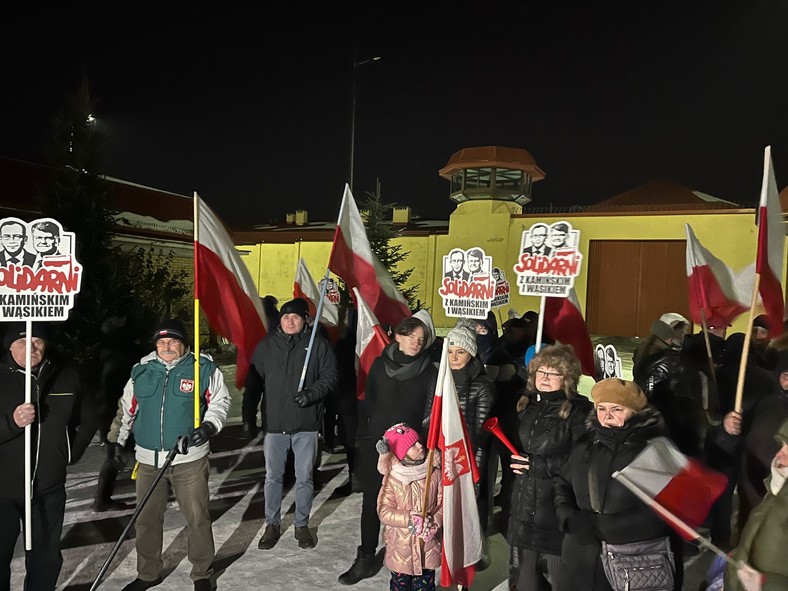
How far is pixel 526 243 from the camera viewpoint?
5.37 meters

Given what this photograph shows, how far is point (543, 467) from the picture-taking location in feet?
11.2

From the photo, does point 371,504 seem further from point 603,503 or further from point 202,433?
point 603,503

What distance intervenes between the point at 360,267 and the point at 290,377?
1.65m

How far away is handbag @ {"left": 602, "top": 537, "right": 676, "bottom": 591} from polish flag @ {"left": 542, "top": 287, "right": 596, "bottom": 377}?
10.1ft

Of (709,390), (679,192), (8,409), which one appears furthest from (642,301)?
(8,409)

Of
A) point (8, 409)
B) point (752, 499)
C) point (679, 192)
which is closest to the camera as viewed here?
point (8, 409)

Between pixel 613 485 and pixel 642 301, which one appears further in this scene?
pixel 642 301

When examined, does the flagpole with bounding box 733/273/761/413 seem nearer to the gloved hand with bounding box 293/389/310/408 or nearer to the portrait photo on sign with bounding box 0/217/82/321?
the gloved hand with bounding box 293/389/310/408

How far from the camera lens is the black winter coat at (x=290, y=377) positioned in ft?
15.1

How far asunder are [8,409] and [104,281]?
497 cm

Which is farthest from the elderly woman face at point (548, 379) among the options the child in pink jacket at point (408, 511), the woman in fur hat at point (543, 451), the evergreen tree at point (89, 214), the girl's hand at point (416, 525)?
the evergreen tree at point (89, 214)

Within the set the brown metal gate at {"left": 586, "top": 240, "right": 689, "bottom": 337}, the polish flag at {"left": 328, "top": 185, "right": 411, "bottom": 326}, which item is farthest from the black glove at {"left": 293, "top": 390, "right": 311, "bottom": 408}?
the brown metal gate at {"left": 586, "top": 240, "right": 689, "bottom": 337}

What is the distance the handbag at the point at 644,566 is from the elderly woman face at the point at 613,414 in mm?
583

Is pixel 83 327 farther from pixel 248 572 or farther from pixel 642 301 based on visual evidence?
pixel 642 301
